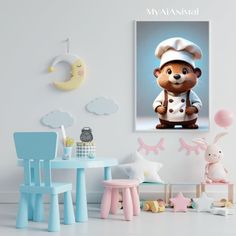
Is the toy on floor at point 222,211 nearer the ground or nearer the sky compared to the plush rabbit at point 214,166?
nearer the ground

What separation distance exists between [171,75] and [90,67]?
825 mm

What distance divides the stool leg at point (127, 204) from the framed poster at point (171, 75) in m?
1.16

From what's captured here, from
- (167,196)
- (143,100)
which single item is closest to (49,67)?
(143,100)

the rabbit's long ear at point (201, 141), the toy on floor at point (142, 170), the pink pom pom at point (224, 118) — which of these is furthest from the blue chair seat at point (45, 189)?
the pink pom pom at point (224, 118)

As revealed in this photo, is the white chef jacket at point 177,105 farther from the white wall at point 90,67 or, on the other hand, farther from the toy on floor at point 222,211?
the toy on floor at point 222,211

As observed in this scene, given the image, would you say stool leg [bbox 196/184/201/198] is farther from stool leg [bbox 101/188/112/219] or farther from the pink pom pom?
stool leg [bbox 101/188/112/219]

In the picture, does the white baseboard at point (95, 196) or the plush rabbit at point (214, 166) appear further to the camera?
the white baseboard at point (95, 196)

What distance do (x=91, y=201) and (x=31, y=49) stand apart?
65.3 inches

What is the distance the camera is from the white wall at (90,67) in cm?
493

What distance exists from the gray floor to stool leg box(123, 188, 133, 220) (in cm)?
6

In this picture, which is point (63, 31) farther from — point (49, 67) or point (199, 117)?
point (199, 117)

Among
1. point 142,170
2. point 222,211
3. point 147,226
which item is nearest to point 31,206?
point 147,226

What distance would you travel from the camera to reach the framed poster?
4.84 m

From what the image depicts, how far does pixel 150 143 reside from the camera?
16.2 feet
